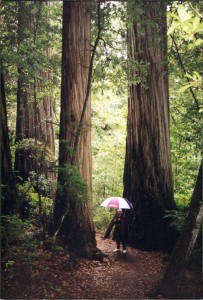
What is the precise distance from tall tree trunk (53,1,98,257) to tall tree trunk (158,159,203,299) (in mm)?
1585

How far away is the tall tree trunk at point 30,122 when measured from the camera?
5.58 metres

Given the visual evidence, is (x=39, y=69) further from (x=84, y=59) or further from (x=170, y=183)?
(x=170, y=183)

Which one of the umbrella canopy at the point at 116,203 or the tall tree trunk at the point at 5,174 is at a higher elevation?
the tall tree trunk at the point at 5,174

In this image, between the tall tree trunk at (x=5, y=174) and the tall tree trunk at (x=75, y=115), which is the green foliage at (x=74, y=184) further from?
the tall tree trunk at (x=5, y=174)

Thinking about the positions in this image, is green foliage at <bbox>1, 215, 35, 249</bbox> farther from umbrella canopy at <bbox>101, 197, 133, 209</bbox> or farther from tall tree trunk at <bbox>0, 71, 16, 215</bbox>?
umbrella canopy at <bbox>101, 197, 133, 209</bbox>

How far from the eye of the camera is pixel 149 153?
23.8ft

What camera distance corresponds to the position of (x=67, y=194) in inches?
216

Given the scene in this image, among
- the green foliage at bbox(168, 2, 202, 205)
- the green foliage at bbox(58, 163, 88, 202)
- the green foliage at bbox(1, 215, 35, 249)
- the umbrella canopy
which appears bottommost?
the green foliage at bbox(1, 215, 35, 249)

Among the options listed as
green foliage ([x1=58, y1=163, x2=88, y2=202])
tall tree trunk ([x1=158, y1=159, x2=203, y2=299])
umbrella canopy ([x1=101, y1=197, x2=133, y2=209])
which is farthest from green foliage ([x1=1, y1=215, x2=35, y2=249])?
umbrella canopy ([x1=101, y1=197, x2=133, y2=209])

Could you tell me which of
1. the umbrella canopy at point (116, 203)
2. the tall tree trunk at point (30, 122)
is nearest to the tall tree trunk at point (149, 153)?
the umbrella canopy at point (116, 203)

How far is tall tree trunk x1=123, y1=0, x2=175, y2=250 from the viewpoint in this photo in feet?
23.0

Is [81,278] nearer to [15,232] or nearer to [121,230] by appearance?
[15,232]

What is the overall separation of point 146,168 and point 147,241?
1.51 m

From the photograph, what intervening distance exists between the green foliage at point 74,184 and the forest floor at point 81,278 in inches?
39.6
